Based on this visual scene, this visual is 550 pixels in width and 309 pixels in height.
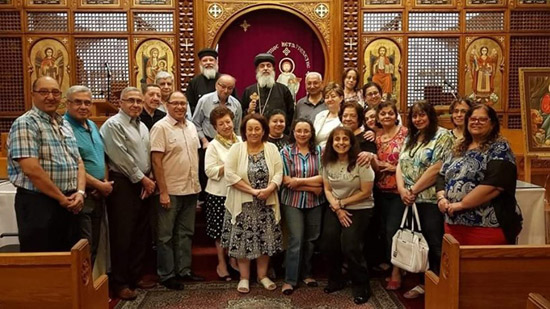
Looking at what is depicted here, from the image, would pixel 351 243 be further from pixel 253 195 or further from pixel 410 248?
pixel 253 195

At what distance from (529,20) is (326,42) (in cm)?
323

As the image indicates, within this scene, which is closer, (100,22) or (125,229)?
(125,229)

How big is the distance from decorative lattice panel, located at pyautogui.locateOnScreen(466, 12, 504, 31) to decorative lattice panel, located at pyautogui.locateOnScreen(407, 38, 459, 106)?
33 centimetres

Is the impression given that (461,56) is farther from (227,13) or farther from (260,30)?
(227,13)

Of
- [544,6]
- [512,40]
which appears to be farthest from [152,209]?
[544,6]

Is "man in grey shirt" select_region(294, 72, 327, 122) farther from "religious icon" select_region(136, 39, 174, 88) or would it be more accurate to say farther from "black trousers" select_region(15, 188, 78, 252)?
"religious icon" select_region(136, 39, 174, 88)

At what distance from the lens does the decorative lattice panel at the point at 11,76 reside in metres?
7.14

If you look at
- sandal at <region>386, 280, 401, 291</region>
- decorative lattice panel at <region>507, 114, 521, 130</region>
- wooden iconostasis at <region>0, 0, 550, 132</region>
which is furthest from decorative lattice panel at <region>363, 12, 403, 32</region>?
sandal at <region>386, 280, 401, 291</region>

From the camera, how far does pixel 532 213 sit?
13.8 feet

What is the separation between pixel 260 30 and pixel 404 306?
17.4ft

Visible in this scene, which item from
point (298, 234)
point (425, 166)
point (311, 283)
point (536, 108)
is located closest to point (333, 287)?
point (311, 283)

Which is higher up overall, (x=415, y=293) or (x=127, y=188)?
(x=127, y=188)

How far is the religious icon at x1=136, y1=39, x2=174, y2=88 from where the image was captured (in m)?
7.24

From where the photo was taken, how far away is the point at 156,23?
7.25m
